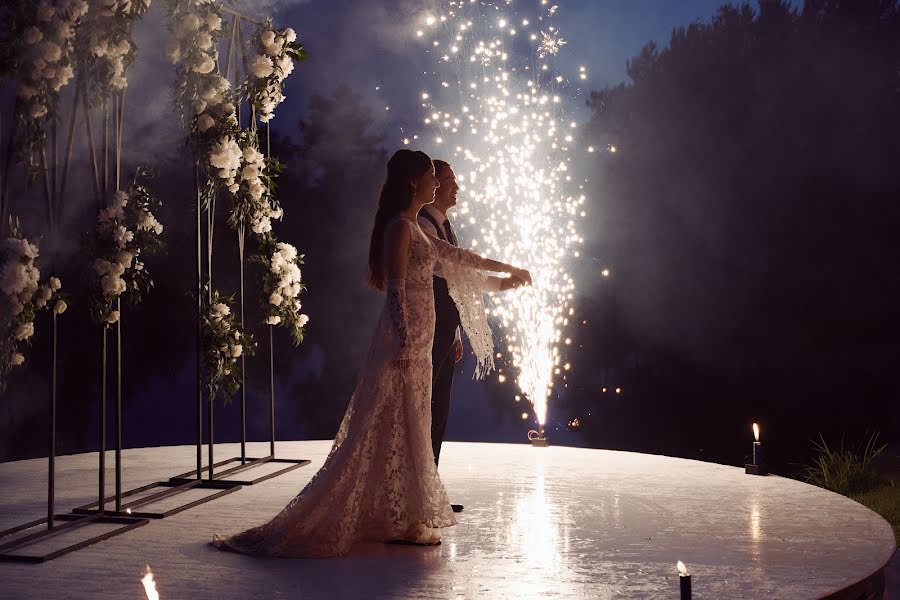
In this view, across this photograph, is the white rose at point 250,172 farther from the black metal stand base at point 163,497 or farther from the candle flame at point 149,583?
the candle flame at point 149,583

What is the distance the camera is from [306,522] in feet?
14.3

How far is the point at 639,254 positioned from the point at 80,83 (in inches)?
451

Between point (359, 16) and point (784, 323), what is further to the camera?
point (359, 16)

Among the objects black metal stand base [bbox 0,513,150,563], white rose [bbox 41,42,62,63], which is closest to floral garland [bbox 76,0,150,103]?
white rose [bbox 41,42,62,63]

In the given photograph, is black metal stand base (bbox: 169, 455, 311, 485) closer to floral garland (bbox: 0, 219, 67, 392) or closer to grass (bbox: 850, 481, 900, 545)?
floral garland (bbox: 0, 219, 67, 392)

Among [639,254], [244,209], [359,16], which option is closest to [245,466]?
[244,209]

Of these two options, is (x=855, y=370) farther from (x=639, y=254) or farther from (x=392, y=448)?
(x=392, y=448)

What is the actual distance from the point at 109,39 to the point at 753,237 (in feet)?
37.6

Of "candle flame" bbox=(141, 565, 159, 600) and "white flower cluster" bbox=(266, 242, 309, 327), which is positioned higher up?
"white flower cluster" bbox=(266, 242, 309, 327)

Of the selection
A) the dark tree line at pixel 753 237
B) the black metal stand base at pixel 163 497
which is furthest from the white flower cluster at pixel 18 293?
the dark tree line at pixel 753 237

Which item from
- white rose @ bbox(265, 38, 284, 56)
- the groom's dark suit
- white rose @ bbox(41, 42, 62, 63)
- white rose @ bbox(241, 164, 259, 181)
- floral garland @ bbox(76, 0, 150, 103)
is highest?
white rose @ bbox(265, 38, 284, 56)

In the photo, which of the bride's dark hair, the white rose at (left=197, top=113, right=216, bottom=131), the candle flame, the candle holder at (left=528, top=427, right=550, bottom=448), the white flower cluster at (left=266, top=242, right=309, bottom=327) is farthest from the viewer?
the candle holder at (left=528, top=427, right=550, bottom=448)

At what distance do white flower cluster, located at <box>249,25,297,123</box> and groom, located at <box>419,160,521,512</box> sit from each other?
1.67m

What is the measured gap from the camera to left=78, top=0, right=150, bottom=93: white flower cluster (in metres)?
4.88
